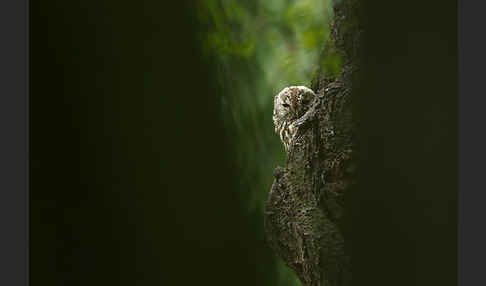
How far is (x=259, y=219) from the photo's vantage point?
6.96ft

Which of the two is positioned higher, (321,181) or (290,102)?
(290,102)

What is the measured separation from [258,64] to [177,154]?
0.43 meters

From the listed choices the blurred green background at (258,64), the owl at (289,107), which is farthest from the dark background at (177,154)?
the owl at (289,107)

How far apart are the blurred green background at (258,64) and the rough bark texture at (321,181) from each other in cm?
6

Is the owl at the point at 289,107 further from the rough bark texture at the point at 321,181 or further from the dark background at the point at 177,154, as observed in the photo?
the dark background at the point at 177,154

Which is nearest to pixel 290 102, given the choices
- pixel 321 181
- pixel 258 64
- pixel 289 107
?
pixel 289 107

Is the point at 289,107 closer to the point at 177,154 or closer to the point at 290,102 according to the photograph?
the point at 290,102

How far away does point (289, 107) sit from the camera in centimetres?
206

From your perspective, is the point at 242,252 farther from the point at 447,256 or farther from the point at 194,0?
the point at 194,0

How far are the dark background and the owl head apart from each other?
204 millimetres

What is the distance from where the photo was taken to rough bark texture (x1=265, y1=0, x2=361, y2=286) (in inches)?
64.9

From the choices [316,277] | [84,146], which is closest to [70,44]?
[84,146]

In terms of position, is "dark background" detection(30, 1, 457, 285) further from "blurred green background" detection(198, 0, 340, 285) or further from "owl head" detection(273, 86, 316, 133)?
"owl head" detection(273, 86, 316, 133)

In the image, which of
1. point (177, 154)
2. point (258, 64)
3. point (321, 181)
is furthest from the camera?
point (177, 154)
